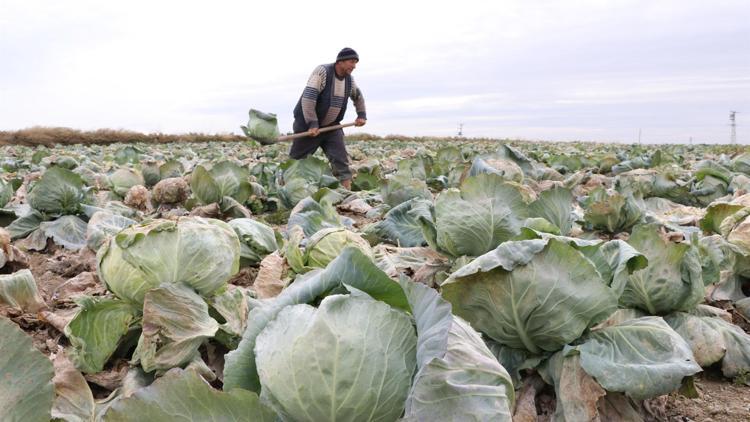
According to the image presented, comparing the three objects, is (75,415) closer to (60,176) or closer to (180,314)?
(180,314)

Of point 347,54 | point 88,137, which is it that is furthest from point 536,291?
point 88,137

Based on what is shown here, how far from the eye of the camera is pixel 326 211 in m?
3.85

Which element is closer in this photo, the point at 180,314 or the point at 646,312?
the point at 180,314

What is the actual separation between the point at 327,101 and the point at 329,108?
4.1 inches

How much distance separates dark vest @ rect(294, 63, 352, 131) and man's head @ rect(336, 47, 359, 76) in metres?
0.13

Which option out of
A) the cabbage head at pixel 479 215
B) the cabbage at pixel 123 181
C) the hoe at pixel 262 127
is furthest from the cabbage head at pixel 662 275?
the hoe at pixel 262 127

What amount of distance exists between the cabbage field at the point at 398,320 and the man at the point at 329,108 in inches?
191

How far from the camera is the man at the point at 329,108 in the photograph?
8.57m

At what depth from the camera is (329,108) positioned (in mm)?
8883

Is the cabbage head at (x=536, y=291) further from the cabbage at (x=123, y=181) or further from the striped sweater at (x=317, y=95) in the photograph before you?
the striped sweater at (x=317, y=95)

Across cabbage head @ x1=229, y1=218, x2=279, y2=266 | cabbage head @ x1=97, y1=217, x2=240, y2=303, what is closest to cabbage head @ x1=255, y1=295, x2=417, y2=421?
cabbage head @ x1=97, y1=217, x2=240, y2=303

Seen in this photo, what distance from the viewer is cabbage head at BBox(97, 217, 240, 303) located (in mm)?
2188

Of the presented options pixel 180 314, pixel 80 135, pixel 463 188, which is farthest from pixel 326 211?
pixel 80 135

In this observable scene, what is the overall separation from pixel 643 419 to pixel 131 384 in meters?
1.70
